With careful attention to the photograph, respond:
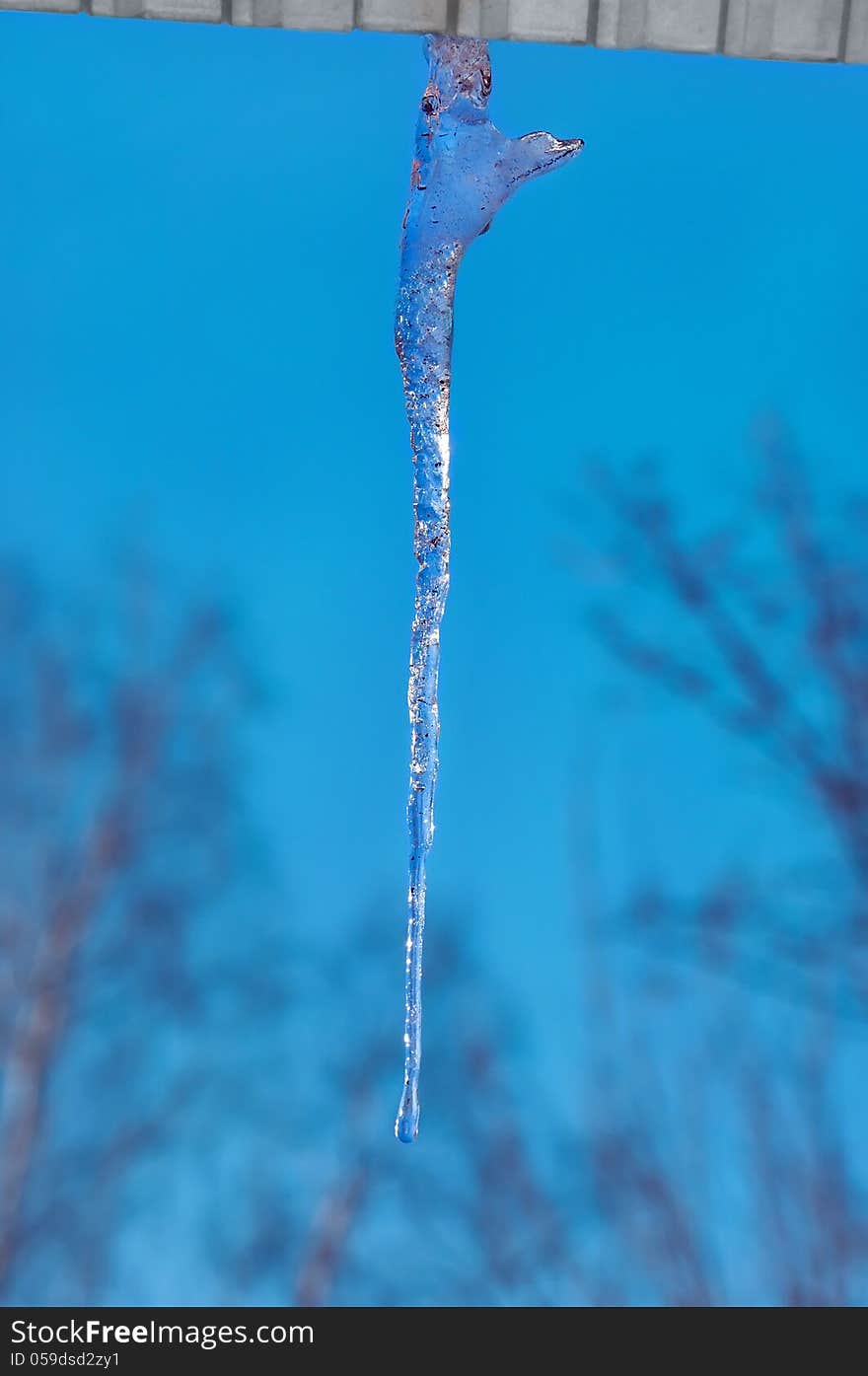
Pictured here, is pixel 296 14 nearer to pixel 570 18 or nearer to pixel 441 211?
pixel 570 18

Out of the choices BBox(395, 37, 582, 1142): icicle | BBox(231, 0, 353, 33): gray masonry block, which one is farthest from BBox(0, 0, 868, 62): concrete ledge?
BBox(395, 37, 582, 1142): icicle

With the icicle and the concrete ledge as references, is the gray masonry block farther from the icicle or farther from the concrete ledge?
the icicle

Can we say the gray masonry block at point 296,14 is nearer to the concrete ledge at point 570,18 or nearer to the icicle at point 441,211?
the concrete ledge at point 570,18

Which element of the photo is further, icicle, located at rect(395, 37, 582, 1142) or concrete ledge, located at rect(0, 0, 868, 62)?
icicle, located at rect(395, 37, 582, 1142)

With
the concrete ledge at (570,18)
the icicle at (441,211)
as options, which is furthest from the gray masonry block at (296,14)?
the icicle at (441,211)

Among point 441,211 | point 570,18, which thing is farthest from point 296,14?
point 441,211

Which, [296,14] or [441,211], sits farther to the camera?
[441,211]

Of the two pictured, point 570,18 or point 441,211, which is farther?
point 441,211
